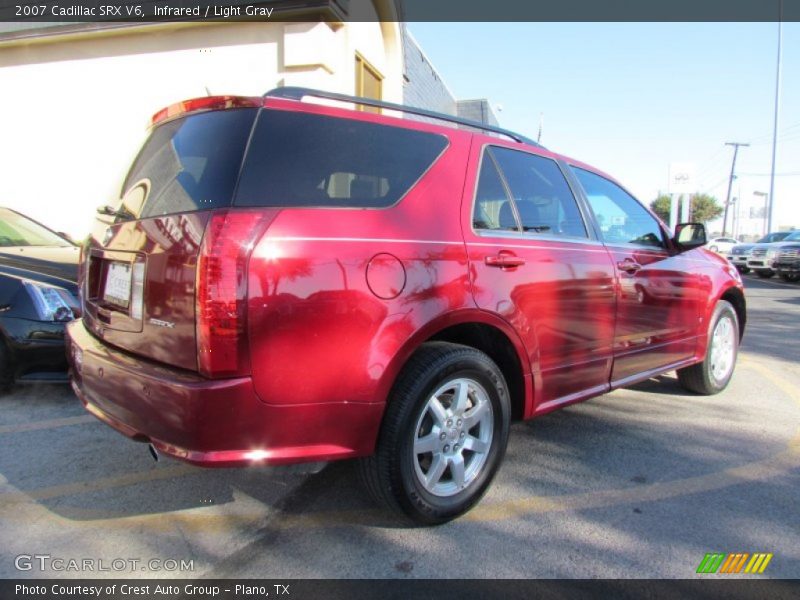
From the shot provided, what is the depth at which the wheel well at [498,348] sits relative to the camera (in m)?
2.78

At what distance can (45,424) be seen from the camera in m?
3.80

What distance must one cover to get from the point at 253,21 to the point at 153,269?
6.68m

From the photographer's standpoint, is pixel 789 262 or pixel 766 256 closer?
pixel 789 262

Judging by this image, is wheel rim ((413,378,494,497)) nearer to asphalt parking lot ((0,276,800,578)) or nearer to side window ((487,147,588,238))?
asphalt parking lot ((0,276,800,578))

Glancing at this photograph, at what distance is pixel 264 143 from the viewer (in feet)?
7.15

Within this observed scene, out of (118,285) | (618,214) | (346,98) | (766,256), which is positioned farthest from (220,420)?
(766,256)

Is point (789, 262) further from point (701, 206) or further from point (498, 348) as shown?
point (701, 206)

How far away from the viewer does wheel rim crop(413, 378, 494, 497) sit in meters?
2.55

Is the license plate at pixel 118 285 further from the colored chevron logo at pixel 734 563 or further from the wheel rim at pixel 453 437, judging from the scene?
the colored chevron logo at pixel 734 563

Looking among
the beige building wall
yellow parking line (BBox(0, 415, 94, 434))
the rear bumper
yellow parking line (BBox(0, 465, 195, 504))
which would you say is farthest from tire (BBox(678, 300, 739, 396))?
the beige building wall

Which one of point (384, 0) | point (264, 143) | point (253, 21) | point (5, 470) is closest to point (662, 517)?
point (264, 143)

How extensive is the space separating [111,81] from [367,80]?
160 inches

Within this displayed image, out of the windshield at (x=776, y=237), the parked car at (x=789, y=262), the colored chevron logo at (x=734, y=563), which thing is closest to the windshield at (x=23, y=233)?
the colored chevron logo at (x=734, y=563)

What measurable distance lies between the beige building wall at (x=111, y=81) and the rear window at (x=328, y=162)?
5.48 meters
